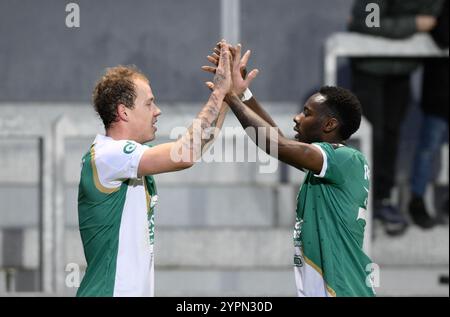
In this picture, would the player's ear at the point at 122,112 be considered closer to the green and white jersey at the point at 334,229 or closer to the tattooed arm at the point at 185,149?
the tattooed arm at the point at 185,149

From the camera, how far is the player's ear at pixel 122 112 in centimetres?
A: 573

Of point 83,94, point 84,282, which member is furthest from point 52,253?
point 84,282

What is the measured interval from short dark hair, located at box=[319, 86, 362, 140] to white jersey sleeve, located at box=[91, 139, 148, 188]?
1003 millimetres

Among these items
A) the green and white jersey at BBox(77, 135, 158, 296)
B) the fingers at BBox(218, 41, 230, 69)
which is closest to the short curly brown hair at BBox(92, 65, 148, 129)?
the green and white jersey at BBox(77, 135, 158, 296)

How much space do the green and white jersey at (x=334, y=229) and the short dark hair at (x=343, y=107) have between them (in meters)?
0.14

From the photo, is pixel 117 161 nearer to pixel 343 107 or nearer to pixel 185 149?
pixel 185 149

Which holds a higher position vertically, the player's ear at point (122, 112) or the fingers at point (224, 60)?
the fingers at point (224, 60)

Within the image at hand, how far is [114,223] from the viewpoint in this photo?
5.63 metres

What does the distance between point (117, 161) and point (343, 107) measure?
1.18 m

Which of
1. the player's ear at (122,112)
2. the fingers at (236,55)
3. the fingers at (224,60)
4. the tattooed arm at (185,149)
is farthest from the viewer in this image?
the fingers at (236,55)

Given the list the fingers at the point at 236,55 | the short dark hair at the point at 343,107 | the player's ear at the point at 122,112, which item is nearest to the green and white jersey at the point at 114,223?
the player's ear at the point at 122,112

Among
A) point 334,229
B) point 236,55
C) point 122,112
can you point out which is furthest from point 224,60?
point 334,229

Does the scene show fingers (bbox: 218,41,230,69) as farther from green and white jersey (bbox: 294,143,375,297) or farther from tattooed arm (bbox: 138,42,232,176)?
green and white jersey (bbox: 294,143,375,297)
